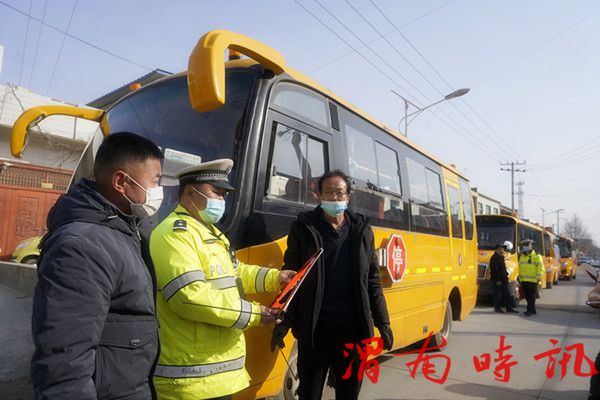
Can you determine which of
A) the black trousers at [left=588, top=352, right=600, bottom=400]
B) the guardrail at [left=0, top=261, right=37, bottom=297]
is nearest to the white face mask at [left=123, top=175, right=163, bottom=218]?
the black trousers at [left=588, top=352, right=600, bottom=400]

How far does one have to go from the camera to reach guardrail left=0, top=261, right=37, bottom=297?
801cm

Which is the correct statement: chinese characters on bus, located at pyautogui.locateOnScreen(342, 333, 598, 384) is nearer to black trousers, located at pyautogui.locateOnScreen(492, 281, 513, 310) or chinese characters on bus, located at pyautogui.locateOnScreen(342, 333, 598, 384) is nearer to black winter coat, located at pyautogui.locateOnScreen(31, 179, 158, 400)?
black winter coat, located at pyautogui.locateOnScreen(31, 179, 158, 400)

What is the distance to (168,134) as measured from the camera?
342cm

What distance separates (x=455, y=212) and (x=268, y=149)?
201 inches

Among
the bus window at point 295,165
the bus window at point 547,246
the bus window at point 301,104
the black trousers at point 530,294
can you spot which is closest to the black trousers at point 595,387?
the bus window at point 295,165

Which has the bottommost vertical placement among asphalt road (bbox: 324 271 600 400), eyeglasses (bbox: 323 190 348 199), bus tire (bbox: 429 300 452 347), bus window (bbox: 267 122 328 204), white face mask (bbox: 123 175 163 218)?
asphalt road (bbox: 324 271 600 400)

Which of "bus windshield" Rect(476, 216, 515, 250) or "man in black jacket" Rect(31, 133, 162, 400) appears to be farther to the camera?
"bus windshield" Rect(476, 216, 515, 250)

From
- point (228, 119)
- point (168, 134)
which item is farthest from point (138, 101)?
point (228, 119)

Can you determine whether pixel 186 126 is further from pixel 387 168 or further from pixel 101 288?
pixel 387 168

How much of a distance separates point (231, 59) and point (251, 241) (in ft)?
5.41

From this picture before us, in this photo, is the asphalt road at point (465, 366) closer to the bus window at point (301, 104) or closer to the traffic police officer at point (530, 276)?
the traffic police officer at point (530, 276)

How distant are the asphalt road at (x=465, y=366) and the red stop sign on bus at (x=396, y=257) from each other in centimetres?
133

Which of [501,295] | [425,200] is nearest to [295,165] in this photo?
[425,200]

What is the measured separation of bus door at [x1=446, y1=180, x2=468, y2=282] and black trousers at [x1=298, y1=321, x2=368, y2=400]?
4.35m
